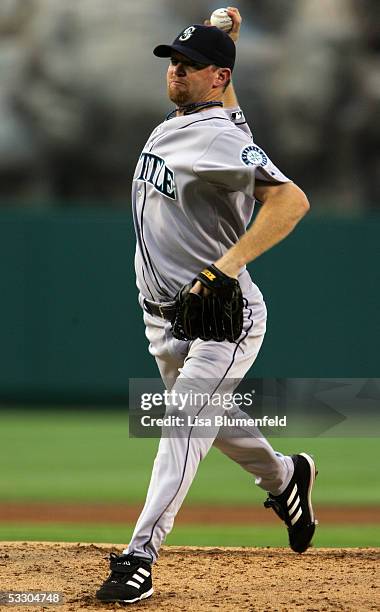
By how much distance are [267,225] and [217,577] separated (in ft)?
3.84

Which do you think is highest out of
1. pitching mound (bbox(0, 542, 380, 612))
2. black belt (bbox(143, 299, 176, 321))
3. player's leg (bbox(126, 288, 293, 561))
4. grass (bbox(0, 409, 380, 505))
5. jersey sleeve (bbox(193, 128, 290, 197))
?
jersey sleeve (bbox(193, 128, 290, 197))

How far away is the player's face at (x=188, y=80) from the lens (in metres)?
3.47

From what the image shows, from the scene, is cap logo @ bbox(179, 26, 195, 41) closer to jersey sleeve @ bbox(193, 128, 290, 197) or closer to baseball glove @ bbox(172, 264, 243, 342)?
jersey sleeve @ bbox(193, 128, 290, 197)

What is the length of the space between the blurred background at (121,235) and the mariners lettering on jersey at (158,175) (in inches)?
76.8

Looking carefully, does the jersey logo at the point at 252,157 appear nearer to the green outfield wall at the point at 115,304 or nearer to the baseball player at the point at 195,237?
the baseball player at the point at 195,237

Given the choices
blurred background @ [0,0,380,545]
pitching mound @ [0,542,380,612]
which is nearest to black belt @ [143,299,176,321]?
pitching mound @ [0,542,380,612]

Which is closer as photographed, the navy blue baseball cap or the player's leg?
the player's leg

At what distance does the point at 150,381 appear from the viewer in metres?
9.30

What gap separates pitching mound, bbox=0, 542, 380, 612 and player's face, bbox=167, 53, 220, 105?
1421 mm

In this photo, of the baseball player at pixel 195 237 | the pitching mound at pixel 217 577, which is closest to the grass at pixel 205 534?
the pitching mound at pixel 217 577

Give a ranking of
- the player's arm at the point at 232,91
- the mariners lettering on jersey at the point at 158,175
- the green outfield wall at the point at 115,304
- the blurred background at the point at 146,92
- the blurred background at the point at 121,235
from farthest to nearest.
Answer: the blurred background at the point at 146,92
the green outfield wall at the point at 115,304
the blurred background at the point at 121,235
the player's arm at the point at 232,91
the mariners lettering on jersey at the point at 158,175

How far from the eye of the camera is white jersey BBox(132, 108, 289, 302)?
3322 millimetres

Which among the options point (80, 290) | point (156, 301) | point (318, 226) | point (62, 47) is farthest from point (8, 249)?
point (156, 301)

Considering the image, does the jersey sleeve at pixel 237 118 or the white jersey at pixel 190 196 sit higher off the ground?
the jersey sleeve at pixel 237 118
